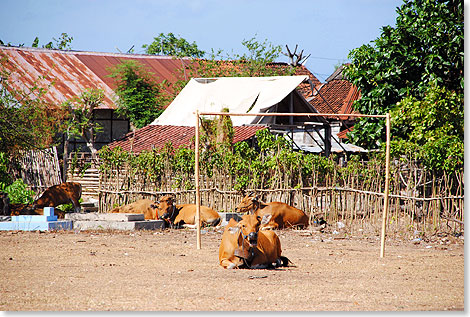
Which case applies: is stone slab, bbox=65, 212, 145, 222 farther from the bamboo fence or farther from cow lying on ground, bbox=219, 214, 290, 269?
cow lying on ground, bbox=219, 214, 290, 269

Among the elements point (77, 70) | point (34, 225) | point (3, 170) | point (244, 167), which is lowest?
point (34, 225)

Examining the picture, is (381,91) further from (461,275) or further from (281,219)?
(461,275)

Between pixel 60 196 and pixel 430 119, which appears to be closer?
pixel 430 119

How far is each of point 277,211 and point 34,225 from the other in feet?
17.0

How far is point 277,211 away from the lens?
47.4 feet

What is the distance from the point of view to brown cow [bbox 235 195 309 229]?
47.4ft

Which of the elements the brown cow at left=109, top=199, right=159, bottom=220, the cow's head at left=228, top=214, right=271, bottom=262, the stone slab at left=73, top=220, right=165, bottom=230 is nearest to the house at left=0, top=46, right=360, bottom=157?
the brown cow at left=109, top=199, right=159, bottom=220

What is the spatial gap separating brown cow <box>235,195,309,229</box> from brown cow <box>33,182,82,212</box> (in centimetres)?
510

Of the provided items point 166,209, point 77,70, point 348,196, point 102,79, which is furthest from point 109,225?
point 77,70

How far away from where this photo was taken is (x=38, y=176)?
2072 centimetres

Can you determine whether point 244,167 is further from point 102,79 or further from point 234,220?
point 102,79

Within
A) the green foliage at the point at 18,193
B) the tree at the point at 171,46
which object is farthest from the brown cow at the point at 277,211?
the tree at the point at 171,46

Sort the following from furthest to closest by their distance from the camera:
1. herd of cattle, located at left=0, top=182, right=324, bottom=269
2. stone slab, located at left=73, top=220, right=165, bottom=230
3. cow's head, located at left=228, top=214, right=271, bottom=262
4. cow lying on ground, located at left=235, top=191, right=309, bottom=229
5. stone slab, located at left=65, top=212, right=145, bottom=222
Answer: stone slab, located at left=65, top=212, right=145, bottom=222, cow lying on ground, located at left=235, top=191, right=309, bottom=229, stone slab, located at left=73, top=220, right=165, bottom=230, herd of cattle, located at left=0, top=182, right=324, bottom=269, cow's head, located at left=228, top=214, right=271, bottom=262

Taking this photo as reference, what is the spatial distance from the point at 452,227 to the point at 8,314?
30.5 ft
